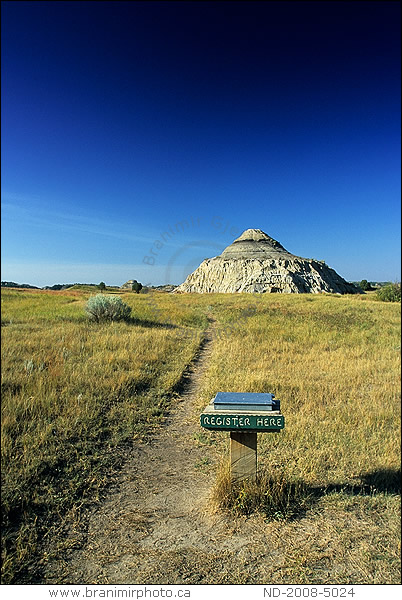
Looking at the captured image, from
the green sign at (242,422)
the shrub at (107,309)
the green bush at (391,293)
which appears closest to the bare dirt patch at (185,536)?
the green sign at (242,422)

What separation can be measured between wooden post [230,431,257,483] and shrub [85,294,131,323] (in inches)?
300

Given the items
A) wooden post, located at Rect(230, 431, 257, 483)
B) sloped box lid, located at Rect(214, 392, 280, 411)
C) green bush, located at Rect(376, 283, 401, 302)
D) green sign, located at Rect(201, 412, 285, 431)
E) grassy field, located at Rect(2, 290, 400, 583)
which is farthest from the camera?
green bush, located at Rect(376, 283, 401, 302)

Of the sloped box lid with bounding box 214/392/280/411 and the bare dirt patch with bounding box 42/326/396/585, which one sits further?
the bare dirt patch with bounding box 42/326/396/585

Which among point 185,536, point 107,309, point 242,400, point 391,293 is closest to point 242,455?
point 185,536

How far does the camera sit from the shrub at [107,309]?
393 inches

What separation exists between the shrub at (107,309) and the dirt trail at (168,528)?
23.2 feet

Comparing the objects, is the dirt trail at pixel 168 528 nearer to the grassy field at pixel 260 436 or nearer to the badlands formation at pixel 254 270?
the grassy field at pixel 260 436

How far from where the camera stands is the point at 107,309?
10461 millimetres

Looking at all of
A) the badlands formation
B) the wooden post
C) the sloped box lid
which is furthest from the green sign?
the badlands formation

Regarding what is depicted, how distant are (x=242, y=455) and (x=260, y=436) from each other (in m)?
0.74

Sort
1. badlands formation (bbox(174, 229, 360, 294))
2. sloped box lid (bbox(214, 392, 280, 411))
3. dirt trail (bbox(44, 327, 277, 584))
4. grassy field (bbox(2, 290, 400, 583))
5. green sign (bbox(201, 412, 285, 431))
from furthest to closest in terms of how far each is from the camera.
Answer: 1. grassy field (bbox(2, 290, 400, 583))
2. green sign (bbox(201, 412, 285, 431))
3. dirt trail (bbox(44, 327, 277, 584))
4. badlands formation (bbox(174, 229, 360, 294))
5. sloped box lid (bbox(214, 392, 280, 411))

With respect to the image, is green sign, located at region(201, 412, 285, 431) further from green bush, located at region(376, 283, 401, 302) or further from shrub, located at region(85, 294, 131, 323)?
green bush, located at region(376, 283, 401, 302)

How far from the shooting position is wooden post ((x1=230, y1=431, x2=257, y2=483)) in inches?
101
